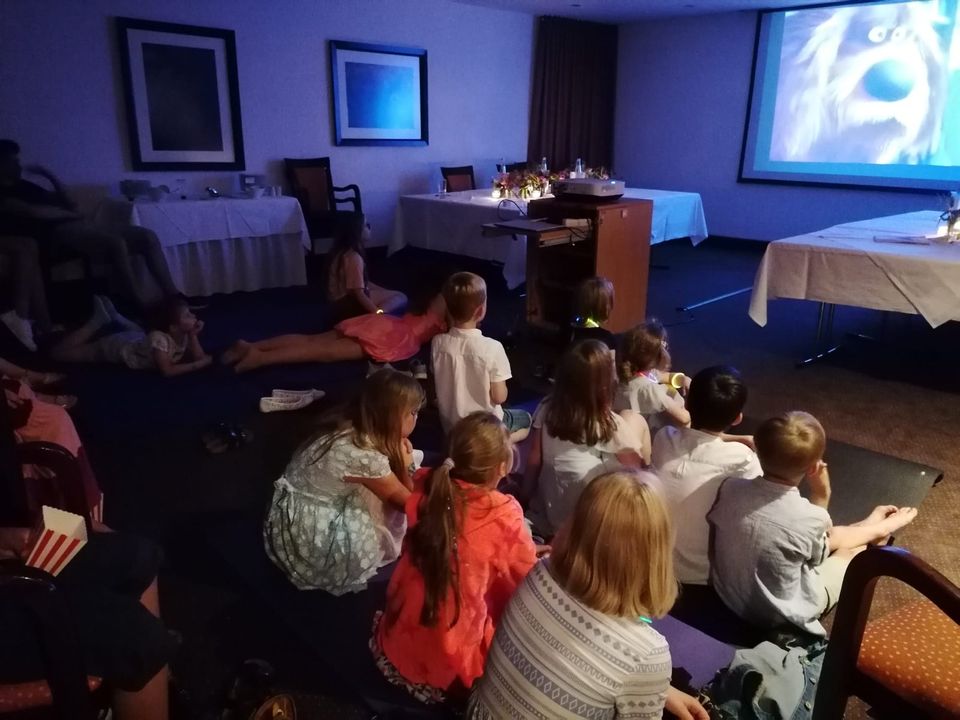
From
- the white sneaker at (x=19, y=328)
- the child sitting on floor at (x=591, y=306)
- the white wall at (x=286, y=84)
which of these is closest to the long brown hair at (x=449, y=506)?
the child sitting on floor at (x=591, y=306)

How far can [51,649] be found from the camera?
3.18ft

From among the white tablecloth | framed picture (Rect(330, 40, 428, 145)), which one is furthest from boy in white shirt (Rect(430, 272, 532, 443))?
framed picture (Rect(330, 40, 428, 145))

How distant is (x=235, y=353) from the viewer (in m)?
3.60

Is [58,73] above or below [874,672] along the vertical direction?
above

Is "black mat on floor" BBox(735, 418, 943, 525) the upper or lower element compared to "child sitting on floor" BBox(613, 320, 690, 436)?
lower

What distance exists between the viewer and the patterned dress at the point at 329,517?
1.75 meters

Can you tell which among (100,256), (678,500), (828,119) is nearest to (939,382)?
(678,500)

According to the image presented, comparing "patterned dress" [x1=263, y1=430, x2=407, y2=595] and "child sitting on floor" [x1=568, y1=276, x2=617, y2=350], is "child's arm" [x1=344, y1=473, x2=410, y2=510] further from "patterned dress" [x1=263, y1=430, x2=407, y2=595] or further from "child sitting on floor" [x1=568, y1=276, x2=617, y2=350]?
"child sitting on floor" [x1=568, y1=276, x2=617, y2=350]

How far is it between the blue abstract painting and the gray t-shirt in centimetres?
557

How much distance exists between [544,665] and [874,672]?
1.91ft

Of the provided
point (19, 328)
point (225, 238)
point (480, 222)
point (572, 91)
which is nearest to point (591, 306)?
point (480, 222)

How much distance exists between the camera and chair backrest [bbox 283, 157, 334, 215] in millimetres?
5938

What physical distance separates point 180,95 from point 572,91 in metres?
4.37

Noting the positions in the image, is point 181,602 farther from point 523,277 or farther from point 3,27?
point 3,27
